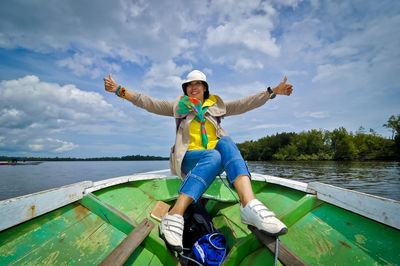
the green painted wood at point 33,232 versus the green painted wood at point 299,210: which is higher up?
the green painted wood at point 33,232

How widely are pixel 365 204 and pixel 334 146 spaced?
6112 centimetres

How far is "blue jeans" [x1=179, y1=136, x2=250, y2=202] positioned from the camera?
1544 mm

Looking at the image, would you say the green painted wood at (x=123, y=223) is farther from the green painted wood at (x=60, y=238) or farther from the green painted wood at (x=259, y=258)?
the green painted wood at (x=259, y=258)

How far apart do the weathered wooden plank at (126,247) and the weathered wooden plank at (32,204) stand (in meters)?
0.68

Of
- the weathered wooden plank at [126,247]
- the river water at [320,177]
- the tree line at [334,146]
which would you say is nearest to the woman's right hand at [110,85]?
the weathered wooden plank at [126,247]

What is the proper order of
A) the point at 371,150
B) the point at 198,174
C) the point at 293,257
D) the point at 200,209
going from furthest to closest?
the point at 371,150, the point at 200,209, the point at 198,174, the point at 293,257

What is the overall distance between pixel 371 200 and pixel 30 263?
2.20 metres

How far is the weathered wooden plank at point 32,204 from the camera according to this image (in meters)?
1.11

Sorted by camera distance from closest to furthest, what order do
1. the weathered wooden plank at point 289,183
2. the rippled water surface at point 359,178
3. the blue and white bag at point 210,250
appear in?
the blue and white bag at point 210,250
the weathered wooden plank at point 289,183
the rippled water surface at point 359,178

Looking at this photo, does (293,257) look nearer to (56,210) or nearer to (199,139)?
(199,139)

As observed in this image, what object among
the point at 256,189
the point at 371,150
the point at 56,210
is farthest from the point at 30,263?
the point at 371,150

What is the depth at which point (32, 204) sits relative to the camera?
125cm

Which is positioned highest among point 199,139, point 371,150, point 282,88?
point 282,88

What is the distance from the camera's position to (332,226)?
142 cm
